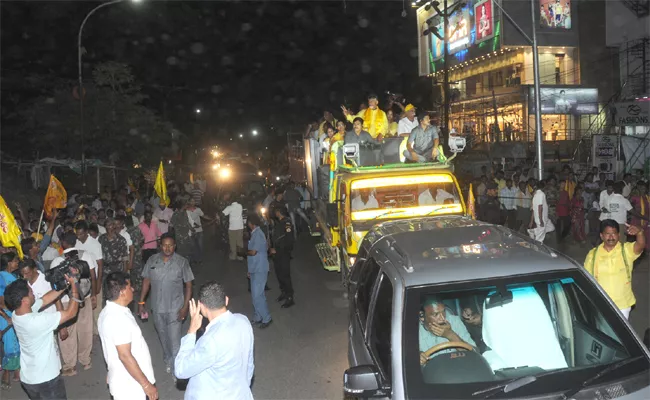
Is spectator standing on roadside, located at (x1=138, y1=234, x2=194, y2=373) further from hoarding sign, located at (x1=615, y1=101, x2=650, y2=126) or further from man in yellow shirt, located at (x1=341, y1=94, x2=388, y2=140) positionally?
hoarding sign, located at (x1=615, y1=101, x2=650, y2=126)

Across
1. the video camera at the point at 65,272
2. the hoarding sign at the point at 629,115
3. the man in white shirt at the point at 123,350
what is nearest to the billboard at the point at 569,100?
the hoarding sign at the point at 629,115

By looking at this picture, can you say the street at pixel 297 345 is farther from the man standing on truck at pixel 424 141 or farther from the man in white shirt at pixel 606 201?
the man standing on truck at pixel 424 141

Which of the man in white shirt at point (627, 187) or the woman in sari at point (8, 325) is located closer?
the woman in sari at point (8, 325)

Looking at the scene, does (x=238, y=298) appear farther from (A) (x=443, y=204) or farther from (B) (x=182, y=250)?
(A) (x=443, y=204)

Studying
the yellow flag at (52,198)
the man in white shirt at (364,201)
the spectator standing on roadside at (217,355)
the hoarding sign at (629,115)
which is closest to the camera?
the spectator standing on roadside at (217,355)

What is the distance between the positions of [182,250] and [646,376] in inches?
418

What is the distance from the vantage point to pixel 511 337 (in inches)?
157

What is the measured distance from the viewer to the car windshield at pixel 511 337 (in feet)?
11.0

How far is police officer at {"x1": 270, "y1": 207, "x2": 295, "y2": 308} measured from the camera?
10008 millimetres

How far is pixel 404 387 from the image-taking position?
3.29 metres

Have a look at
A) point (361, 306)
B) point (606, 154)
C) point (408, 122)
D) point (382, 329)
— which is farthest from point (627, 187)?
point (382, 329)

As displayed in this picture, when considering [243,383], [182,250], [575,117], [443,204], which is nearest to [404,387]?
[243,383]

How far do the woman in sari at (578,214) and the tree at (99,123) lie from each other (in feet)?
66.6

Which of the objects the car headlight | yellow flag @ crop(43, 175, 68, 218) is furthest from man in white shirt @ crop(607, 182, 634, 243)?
the car headlight
